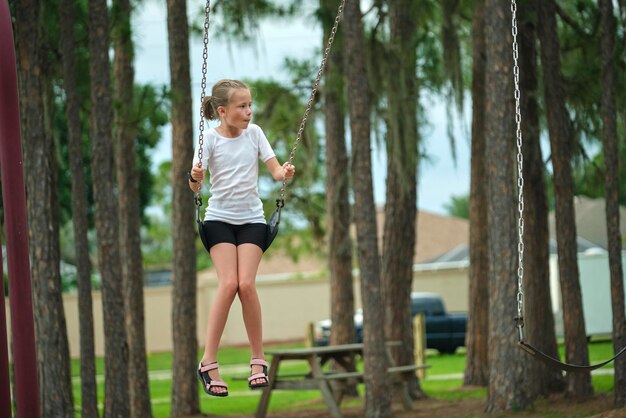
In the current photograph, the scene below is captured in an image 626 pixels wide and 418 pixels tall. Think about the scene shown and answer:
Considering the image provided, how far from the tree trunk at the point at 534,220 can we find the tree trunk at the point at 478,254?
1418 mm

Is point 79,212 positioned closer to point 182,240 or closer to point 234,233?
point 182,240

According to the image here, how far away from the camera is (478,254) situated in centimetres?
1678

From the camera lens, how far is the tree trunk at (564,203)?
42.9 feet

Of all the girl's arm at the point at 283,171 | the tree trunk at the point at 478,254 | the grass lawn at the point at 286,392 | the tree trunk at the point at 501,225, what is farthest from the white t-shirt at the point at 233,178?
the tree trunk at the point at 478,254

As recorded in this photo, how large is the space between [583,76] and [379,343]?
14.7 feet

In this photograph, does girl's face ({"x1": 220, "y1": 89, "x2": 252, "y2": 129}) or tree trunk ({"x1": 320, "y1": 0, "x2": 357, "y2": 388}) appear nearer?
girl's face ({"x1": 220, "y1": 89, "x2": 252, "y2": 129})

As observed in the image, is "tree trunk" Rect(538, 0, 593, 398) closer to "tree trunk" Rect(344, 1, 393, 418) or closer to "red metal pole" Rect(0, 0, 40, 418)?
Answer: "tree trunk" Rect(344, 1, 393, 418)

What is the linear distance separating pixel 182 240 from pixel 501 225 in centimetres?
447

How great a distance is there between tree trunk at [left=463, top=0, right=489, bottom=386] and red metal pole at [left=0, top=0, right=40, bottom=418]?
9.27 meters

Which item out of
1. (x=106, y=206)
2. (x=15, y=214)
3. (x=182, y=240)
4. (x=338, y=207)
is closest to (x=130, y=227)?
(x=182, y=240)

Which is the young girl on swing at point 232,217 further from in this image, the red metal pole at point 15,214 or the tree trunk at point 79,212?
the tree trunk at point 79,212

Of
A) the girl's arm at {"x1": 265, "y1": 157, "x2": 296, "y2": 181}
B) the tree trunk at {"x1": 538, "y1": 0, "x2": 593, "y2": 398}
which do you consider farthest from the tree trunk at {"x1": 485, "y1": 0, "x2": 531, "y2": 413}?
the girl's arm at {"x1": 265, "y1": 157, "x2": 296, "y2": 181}

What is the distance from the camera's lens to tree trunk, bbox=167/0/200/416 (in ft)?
47.1

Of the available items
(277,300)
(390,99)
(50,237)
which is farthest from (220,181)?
(277,300)
